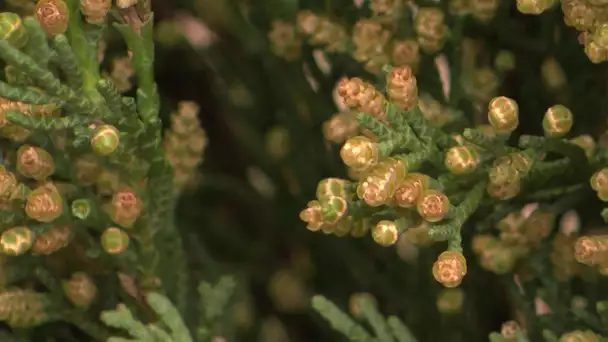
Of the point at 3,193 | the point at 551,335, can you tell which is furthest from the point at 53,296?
the point at 551,335

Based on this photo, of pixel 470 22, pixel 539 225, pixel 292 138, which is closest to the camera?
pixel 539 225

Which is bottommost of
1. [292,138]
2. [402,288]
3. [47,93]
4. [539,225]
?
[402,288]

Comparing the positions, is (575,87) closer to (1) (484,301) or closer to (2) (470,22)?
(2) (470,22)

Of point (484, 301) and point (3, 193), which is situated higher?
point (3, 193)

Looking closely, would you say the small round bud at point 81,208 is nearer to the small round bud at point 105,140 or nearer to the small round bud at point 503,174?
the small round bud at point 105,140

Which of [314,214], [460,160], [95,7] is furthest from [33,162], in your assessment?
[460,160]

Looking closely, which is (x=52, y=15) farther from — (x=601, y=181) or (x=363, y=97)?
(x=601, y=181)

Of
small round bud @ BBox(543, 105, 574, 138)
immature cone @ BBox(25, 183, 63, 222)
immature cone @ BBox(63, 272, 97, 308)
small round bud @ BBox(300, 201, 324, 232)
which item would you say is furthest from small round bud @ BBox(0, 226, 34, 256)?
small round bud @ BBox(543, 105, 574, 138)

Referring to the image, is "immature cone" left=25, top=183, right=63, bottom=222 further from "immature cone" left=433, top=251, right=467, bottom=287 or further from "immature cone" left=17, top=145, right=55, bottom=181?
"immature cone" left=433, top=251, right=467, bottom=287
